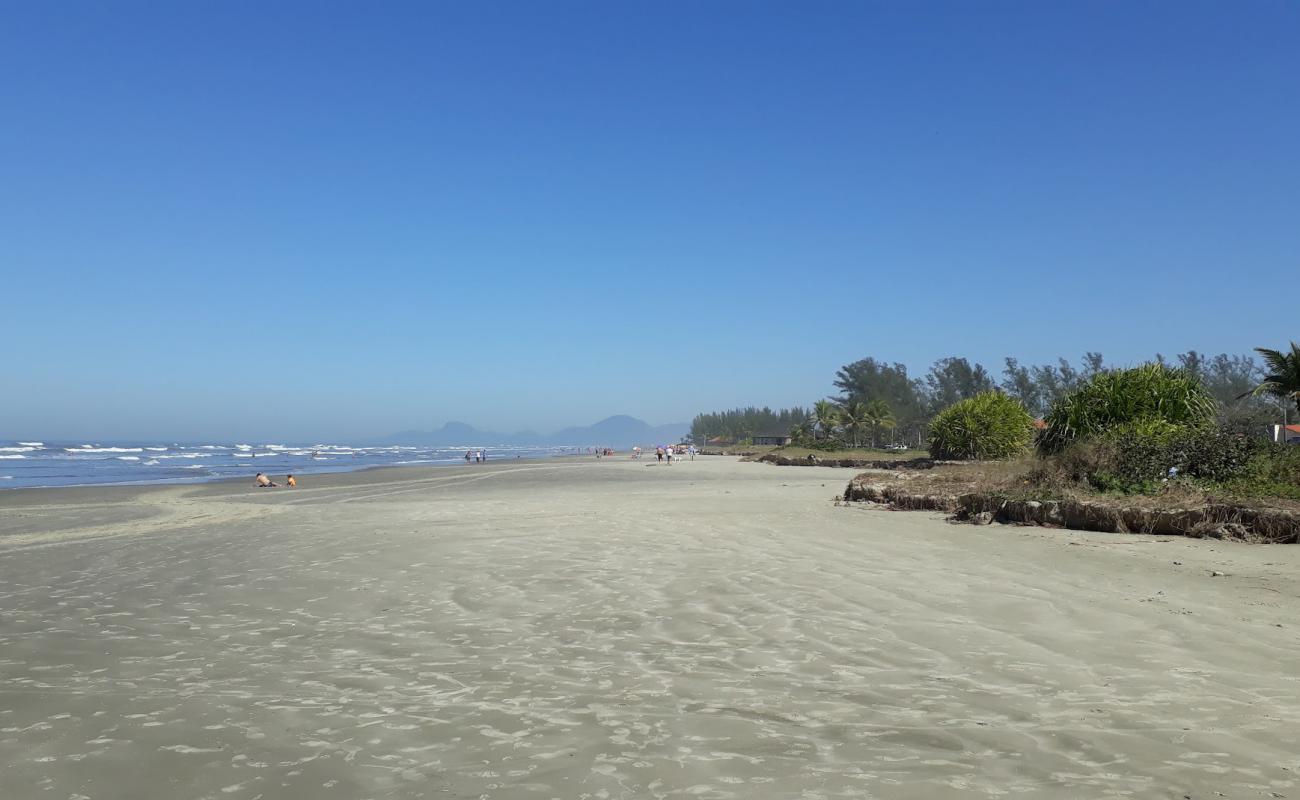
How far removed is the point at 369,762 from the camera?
4055mm

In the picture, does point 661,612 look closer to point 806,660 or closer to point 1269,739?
point 806,660

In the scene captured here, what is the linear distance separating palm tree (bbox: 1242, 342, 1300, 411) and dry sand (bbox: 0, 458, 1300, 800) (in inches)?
696

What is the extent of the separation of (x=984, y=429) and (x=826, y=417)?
53.3m

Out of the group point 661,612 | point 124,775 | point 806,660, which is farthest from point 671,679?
point 124,775

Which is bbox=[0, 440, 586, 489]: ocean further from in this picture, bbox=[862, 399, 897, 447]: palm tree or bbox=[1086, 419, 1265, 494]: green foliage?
bbox=[862, 399, 897, 447]: palm tree

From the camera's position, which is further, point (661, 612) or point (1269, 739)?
point (661, 612)

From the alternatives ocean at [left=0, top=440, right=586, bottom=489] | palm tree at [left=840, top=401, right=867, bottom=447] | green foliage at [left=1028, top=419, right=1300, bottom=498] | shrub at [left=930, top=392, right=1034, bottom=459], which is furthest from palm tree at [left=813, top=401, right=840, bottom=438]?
green foliage at [left=1028, top=419, right=1300, bottom=498]

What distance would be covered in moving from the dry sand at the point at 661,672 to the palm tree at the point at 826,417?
3195 inches

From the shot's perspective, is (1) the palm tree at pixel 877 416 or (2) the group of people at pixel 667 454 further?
(1) the palm tree at pixel 877 416

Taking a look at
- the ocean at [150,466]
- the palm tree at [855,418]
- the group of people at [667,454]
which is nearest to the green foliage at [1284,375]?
the ocean at [150,466]

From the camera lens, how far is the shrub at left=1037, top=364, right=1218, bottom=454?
2245 centimetres

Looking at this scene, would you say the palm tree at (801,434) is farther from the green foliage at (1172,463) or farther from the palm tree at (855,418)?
the green foliage at (1172,463)

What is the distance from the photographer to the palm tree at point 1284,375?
24.1 metres

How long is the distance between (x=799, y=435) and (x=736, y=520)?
87718mm
